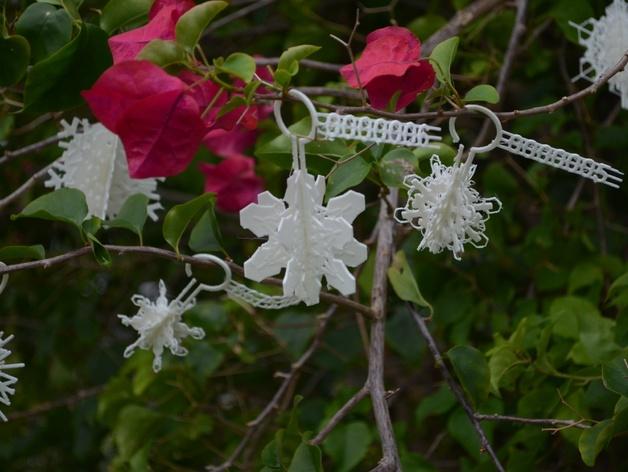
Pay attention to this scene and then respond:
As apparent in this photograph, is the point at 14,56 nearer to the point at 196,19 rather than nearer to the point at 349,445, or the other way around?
the point at 196,19

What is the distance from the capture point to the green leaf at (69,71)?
2.15 ft

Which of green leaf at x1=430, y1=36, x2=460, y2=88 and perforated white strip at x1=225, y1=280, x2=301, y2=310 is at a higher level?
green leaf at x1=430, y1=36, x2=460, y2=88

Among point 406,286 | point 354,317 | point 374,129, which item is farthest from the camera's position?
point 354,317

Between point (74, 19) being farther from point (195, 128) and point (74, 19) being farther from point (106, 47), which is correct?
point (195, 128)

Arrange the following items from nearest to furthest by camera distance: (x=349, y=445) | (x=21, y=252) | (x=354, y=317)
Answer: (x=21, y=252), (x=349, y=445), (x=354, y=317)

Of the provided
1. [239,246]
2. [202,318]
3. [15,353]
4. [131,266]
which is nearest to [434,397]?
[202,318]

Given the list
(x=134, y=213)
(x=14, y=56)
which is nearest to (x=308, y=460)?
(x=134, y=213)

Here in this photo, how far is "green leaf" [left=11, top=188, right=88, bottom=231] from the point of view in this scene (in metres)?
0.66

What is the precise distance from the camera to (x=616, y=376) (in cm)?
65

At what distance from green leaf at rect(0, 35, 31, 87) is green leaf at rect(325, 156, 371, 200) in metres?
0.23

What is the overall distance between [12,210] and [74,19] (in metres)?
0.73

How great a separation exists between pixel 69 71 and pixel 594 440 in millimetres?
448

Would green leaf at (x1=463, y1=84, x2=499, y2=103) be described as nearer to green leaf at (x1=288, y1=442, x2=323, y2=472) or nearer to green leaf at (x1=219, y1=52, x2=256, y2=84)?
green leaf at (x1=219, y1=52, x2=256, y2=84)

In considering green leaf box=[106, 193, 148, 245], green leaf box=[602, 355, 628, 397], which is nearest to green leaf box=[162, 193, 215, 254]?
green leaf box=[106, 193, 148, 245]
